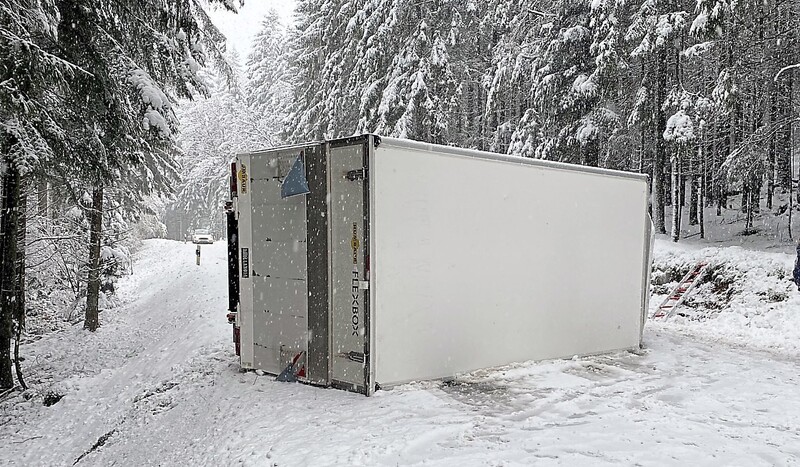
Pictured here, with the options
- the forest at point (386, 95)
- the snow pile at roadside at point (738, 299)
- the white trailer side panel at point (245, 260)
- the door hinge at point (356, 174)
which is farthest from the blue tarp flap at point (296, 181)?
the snow pile at roadside at point (738, 299)

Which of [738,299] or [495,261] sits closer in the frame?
[495,261]

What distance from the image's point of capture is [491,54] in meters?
24.7

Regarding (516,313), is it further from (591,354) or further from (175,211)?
(175,211)

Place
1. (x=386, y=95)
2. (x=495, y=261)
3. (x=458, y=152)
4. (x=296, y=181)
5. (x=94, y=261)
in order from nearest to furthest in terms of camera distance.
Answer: (x=296, y=181) → (x=458, y=152) → (x=495, y=261) → (x=94, y=261) → (x=386, y=95)

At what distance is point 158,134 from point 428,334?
4916 mm

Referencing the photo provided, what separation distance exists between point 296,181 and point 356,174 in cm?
79

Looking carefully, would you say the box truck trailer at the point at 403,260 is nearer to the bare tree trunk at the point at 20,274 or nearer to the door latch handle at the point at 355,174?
the door latch handle at the point at 355,174

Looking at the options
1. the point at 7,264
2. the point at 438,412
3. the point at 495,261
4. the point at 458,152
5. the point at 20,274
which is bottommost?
the point at 438,412

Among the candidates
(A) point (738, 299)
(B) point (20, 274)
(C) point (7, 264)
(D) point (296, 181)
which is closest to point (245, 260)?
(D) point (296, 181)

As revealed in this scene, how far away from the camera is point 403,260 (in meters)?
6.16

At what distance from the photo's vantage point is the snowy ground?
463 cm

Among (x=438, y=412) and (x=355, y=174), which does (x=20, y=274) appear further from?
(x=438, y=412)

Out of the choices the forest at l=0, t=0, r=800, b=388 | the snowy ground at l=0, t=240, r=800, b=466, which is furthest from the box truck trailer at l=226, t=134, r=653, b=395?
the forest at l=0, t=0, r=800, b=388

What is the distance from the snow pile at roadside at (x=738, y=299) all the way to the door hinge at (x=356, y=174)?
812 cm
